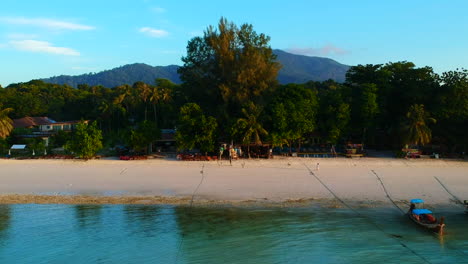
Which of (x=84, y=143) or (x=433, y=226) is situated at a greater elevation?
(x=84, y=143)

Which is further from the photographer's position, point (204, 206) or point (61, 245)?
point (204, 206)

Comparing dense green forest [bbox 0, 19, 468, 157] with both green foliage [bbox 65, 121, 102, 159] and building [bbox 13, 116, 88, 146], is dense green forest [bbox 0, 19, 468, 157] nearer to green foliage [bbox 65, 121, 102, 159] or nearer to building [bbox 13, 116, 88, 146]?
green foliage [bbox 65, 121, 102, 159]

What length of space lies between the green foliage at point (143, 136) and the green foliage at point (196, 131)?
2970 millimetres

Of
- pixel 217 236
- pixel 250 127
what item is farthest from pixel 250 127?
pixel 217 236

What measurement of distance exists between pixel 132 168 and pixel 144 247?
1403cm

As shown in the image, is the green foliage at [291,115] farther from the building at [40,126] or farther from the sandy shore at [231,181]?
the building at [40,126]

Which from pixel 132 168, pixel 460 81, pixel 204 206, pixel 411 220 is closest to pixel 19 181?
pixel 132 168

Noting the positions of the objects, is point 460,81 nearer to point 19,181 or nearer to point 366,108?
point 366,108

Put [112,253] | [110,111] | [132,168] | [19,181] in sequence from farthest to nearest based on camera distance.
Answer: [110,111]
[132,168]
[19,181]
[112,253]

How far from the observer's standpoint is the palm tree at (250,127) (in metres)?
33.1

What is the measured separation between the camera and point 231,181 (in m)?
25.7

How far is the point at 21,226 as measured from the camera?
61.2 ft

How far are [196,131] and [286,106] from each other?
848 cm

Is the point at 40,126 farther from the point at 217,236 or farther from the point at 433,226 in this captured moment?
the point at 433,226
